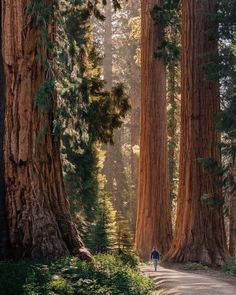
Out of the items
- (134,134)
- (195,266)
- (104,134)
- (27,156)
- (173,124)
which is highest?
(134,134)

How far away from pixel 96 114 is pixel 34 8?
14.7 ft

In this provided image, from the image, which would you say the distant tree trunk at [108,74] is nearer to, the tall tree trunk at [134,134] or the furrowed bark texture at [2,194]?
the tall tree trunk at [134,134]

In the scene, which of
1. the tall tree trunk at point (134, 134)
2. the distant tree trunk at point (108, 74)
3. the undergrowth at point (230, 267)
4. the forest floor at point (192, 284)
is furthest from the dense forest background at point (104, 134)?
the distant tree trunk at point (108, 74)

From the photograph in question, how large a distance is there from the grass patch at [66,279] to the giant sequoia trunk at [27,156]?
0.68 m

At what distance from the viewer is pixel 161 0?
66.0 ft

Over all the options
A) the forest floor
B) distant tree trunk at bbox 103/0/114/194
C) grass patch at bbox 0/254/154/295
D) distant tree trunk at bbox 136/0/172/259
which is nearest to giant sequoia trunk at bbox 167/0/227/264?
the forest floor

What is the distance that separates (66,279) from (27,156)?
8.52 feet

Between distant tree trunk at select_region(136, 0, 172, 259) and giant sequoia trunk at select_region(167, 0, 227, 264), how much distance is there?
2608 millimetres

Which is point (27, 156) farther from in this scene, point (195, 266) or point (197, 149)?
point (197, 149)

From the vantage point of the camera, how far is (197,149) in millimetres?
17016

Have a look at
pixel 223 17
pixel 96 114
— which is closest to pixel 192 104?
pixel 223 17

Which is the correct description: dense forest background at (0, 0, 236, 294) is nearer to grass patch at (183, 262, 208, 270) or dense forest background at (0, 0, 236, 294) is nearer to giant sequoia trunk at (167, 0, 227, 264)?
giant sequoia trunk at (167, 0, 227, 264)

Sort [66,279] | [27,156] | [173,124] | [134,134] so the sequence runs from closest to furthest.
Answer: [66,279], [27,156], [173,124], [134,134]

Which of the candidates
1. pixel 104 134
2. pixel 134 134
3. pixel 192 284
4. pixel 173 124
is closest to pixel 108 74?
pixel 134 134
